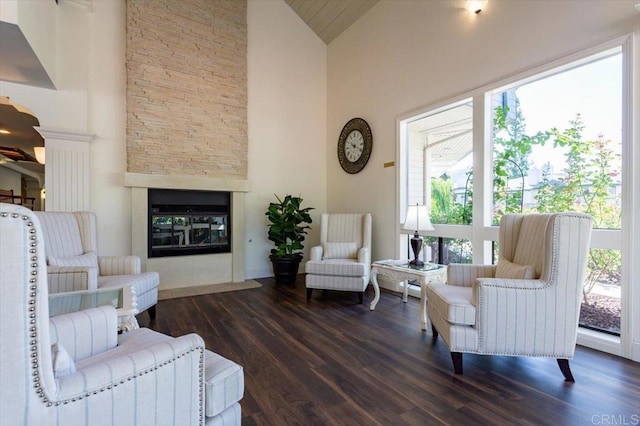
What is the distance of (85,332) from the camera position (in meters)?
1.20

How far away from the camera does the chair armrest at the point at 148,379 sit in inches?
34.7

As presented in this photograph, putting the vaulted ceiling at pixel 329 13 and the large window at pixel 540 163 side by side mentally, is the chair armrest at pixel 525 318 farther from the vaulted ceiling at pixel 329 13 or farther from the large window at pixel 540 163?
the vaulted ceiling at pixel 329 13

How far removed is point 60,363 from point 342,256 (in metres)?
3.45

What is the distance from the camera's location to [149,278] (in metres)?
3.11

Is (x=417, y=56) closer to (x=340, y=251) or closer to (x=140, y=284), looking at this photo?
(x=340, y=251)

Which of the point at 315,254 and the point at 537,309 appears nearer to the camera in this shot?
the point at 537,309

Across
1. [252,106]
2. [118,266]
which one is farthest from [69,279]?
[252,106]

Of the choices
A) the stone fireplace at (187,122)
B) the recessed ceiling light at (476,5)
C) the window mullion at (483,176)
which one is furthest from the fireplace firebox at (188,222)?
the recessed ceiling light at (476,5)

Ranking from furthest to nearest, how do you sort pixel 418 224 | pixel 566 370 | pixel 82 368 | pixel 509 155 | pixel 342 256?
pixel 342 256, pixel 418 224, pixel 509 155, pixel 566 370, pixel 82 368

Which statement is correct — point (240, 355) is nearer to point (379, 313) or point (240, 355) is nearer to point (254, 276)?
point (379, 313)

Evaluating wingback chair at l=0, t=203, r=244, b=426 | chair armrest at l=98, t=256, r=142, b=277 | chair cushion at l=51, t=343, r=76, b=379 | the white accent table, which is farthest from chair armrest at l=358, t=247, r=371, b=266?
chair cushion at l=51, t=343, r=76, b=379

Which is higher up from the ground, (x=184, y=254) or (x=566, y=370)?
(x=184, y=254)

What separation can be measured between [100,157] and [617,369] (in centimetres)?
556

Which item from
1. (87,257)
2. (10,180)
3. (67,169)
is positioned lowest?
(87,257)
